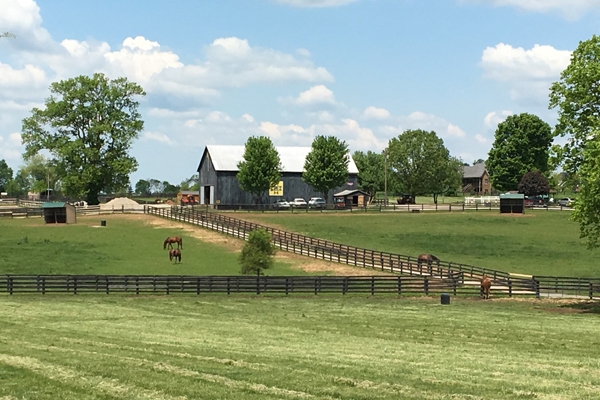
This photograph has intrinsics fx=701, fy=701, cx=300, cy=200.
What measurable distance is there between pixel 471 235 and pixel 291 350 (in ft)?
157

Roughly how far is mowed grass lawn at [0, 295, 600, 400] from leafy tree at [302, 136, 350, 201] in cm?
6508

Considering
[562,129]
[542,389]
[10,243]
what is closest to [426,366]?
[542,389]

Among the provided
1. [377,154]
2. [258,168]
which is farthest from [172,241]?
[377,154]

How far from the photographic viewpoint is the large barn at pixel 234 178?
97062 millimetres

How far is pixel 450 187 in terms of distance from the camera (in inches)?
5551

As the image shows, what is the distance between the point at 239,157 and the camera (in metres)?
101

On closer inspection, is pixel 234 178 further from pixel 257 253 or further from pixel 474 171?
pixel 474 171

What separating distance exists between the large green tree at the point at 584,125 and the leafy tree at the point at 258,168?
61394 millimetres

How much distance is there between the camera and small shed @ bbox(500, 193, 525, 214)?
267 feet

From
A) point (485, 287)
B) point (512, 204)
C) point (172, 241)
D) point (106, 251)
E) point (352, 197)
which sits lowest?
point (485, 287)

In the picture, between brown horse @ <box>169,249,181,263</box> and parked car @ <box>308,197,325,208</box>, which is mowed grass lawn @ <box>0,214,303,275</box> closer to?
brown horse @ <box>169,249,181,263</box>

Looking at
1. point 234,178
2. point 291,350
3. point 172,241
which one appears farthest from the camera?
point 234,178

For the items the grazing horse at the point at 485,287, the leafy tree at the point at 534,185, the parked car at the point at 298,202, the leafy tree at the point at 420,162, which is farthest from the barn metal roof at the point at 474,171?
the grazing horse at the point at 485,287

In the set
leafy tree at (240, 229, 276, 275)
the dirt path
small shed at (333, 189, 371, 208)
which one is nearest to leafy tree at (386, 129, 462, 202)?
small shed at (333, 189, 371, 208)
